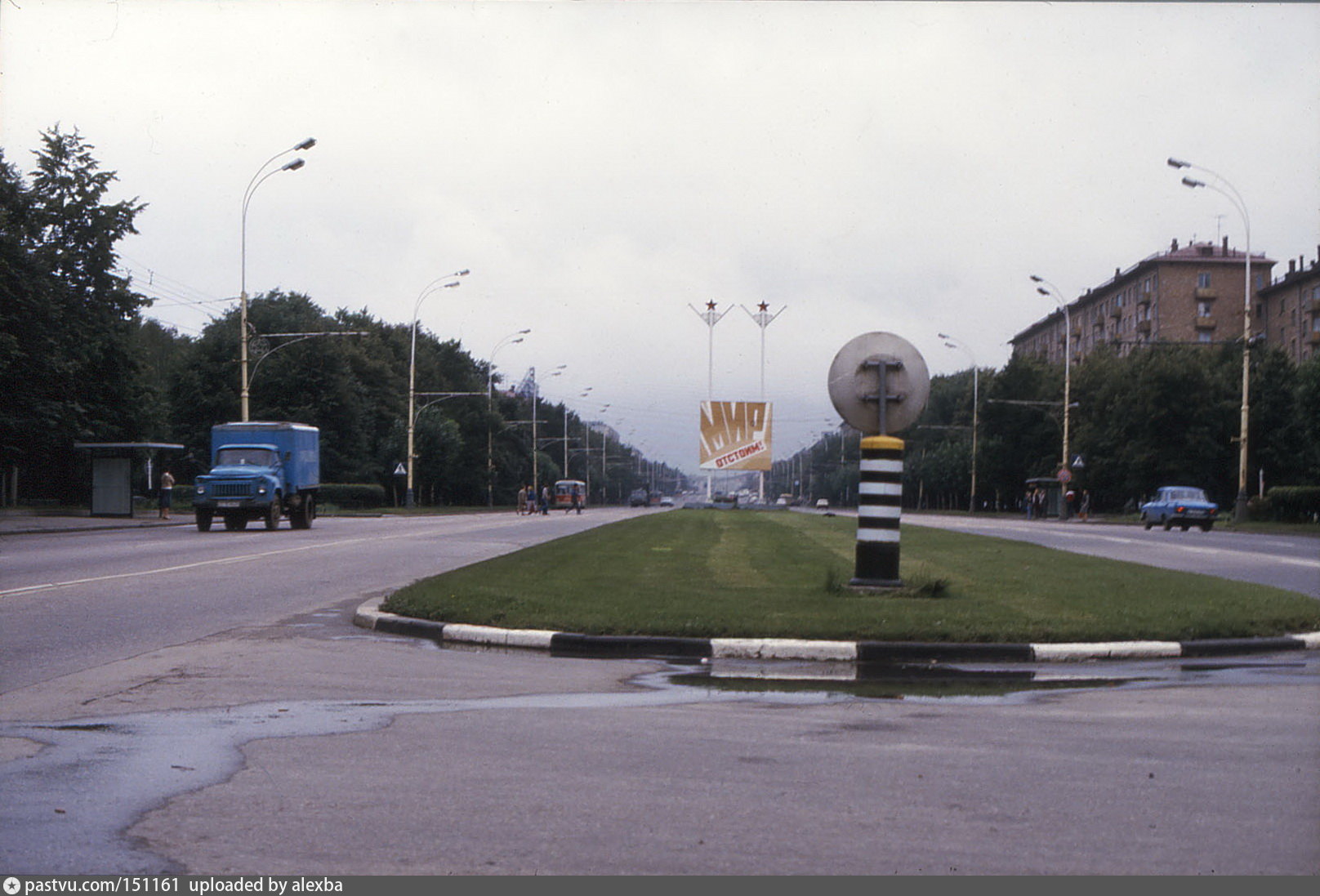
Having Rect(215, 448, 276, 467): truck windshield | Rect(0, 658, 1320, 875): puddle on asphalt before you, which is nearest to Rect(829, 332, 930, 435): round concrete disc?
Rect(0, 658, 1320, 875): puddle on asphalt

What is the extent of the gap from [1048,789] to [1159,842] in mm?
793

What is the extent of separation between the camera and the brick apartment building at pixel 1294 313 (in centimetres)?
10100

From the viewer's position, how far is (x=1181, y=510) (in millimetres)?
48000

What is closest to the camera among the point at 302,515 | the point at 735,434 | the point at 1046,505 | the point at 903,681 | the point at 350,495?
the point at 903,681

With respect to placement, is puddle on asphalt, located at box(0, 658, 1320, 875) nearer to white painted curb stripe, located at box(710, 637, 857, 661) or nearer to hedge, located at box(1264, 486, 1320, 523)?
white painted curb stripe, located at box(710, 637, 857, 661)

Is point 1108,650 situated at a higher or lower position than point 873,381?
lower

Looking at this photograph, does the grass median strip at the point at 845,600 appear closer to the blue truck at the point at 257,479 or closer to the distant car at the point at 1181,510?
the blue truck at the point at 257,479

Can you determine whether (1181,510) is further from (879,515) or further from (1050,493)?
(879,515)

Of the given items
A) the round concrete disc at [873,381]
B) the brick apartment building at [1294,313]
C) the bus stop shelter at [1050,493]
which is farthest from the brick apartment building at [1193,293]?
the round concrete disc at [873,381]

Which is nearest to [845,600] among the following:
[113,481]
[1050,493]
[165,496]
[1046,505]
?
[113,481]

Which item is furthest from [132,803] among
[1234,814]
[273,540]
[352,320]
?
[352,320]

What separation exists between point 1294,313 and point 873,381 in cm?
10527

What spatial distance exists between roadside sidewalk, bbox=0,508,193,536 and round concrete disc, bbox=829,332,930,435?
26196mm

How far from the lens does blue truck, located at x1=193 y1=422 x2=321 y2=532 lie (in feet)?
115
